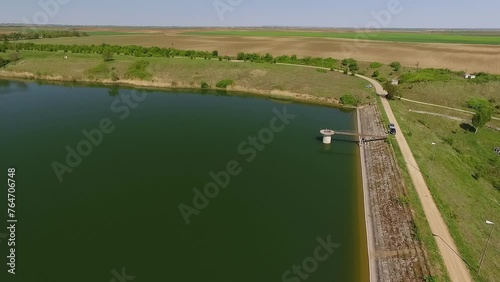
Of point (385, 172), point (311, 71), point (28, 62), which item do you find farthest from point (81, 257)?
point (28, 62)

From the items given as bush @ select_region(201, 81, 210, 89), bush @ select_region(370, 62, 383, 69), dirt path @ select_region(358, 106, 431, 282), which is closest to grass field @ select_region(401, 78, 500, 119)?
bush @ select_region(370, 62, 383, 69)

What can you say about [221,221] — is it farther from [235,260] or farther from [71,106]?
[71,106]

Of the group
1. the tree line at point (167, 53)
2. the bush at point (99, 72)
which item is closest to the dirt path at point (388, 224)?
the tree line at point (167, 53)

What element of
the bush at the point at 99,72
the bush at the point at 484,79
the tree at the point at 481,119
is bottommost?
the tree at the point at 481,119

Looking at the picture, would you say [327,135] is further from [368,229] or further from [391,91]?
[391,91]

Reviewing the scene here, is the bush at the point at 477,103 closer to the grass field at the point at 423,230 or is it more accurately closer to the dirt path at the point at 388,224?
the dirt path at the point at 388,224

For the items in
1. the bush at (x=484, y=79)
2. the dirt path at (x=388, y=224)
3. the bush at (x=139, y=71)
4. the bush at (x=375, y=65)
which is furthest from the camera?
the bush at (x=375, y=65)

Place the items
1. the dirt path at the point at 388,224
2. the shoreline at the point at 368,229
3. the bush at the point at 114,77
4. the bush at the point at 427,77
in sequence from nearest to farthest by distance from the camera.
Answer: the dirt path at the point at 388,224 → the shoreline at the point at 368,229 → the bush at the point at 427,77 → the bush at the point at 114,77

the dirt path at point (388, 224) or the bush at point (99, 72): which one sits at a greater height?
the bush at point (99, 72)

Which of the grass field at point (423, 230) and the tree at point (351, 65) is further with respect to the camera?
the tree at point (351, 65)
